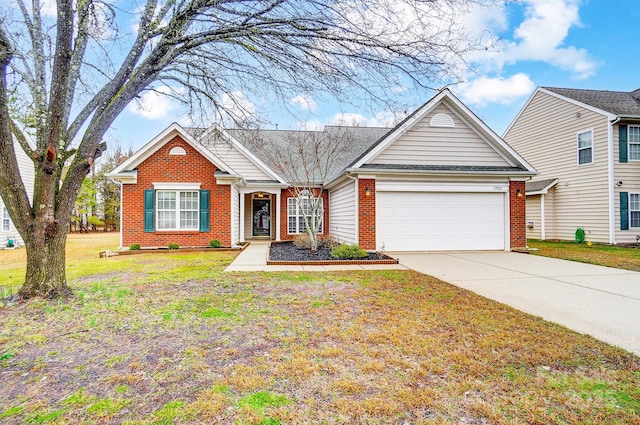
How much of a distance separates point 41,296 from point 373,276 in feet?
19.4

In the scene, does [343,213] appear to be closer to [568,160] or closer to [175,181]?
[175,181]

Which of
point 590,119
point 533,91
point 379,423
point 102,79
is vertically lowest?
point 379,423

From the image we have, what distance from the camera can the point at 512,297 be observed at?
5.57 m

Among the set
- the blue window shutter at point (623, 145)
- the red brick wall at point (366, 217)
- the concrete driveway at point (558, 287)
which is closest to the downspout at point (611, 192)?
the blue window shutter at point (623, 145)

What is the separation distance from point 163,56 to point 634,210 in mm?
18668

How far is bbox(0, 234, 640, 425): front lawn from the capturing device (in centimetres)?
241

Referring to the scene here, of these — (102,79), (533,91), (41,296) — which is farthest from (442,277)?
(533,91)

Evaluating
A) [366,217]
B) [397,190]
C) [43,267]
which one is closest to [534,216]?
[397,190]

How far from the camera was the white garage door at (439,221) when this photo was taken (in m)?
11.6

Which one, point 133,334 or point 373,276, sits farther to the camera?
point 373,276

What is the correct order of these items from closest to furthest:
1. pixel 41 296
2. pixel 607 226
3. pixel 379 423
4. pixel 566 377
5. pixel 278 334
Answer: pixel 379 423
pixel 566 377
pixel 278 334
pixel 41 296
pixel 607 226

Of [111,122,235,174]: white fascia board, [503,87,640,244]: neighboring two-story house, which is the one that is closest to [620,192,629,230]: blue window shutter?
[503,87,640,244]: neighboring two-story house

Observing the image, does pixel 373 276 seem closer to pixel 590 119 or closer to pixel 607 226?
pixel 607 226

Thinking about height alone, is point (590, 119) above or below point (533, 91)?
below
